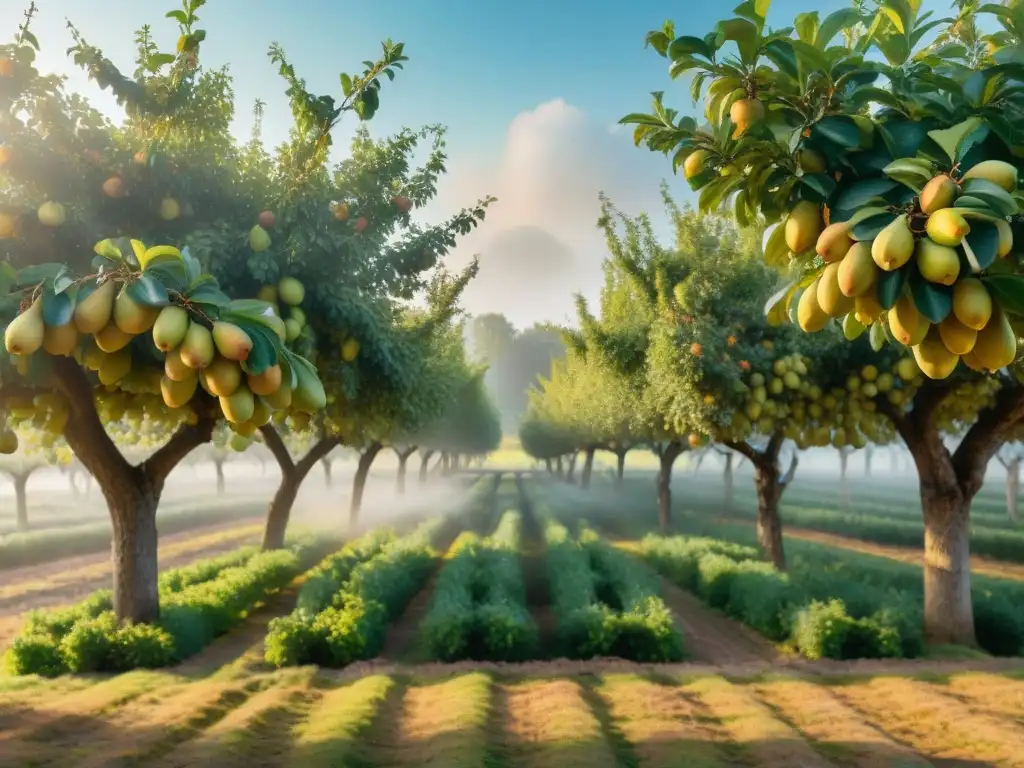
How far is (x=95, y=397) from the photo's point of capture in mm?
7672

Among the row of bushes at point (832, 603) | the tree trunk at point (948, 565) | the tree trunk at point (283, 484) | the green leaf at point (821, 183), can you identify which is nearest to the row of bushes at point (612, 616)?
the row of bushes at point (832, 603)

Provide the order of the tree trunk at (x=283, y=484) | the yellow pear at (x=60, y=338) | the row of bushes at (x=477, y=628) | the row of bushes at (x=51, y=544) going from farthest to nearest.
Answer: the row of bushes at (x=51, y=544)
the tree trunk at (x=283, y=484)
the row of bushes at (x=477, y=628)
the yellow pear at (x=60, y=338)

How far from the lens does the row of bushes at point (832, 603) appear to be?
10062 mm

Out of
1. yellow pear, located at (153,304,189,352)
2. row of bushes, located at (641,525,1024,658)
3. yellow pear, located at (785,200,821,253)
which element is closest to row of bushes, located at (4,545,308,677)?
yellow pear, located at (153,304,189,352)

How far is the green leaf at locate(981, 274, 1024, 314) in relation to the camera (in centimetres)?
162

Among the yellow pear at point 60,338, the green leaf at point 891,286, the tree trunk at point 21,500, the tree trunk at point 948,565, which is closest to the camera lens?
the green leaf at point 891,286

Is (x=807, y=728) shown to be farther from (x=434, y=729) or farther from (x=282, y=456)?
(x=282, y=456)

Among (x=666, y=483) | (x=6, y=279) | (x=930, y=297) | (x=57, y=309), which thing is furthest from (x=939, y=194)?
(x=666, y=483)

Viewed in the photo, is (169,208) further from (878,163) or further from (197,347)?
(878,163)

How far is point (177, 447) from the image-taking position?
8344 mm

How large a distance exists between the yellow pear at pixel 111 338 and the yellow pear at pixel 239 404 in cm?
37

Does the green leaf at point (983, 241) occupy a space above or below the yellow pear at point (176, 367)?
above

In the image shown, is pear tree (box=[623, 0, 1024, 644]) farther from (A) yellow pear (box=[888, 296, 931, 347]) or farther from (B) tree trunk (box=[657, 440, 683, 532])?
(B) tree trunk (box=[657, 440, 683, 532])

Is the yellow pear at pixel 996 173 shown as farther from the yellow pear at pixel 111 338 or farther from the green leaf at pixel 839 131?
the yellow pear at pixel 111 338
